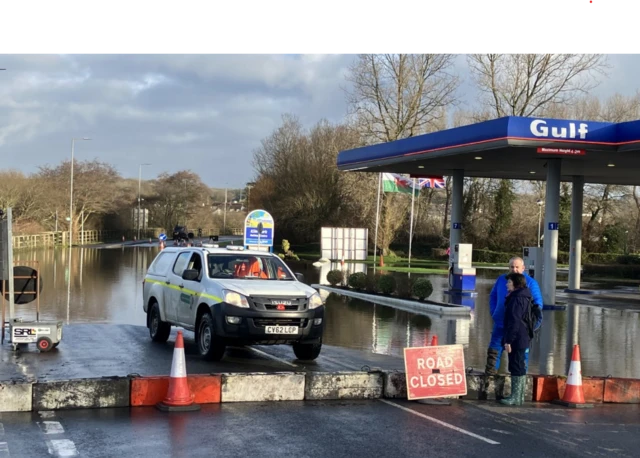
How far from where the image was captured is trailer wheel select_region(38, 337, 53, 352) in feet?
41.3

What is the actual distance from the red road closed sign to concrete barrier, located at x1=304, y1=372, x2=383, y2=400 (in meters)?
0.51

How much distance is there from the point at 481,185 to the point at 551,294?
39.1 meters

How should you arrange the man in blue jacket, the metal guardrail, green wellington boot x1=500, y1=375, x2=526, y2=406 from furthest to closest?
the metal guardrail < the man in blue jacket < green wellington boot x1=500, y1=375, x2=526, y2=406

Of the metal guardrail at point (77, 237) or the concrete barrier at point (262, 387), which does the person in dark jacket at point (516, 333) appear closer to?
the concrete barrier at point (262, 387)

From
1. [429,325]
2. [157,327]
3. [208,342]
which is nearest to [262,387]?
[208,342]

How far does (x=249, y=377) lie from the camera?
31.6ft

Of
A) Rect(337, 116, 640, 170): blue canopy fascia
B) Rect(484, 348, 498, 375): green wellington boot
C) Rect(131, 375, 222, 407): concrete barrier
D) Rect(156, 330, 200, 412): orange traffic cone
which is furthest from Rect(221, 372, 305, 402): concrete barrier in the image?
Rect(337, 116, 640, 170): blue canopy fascia

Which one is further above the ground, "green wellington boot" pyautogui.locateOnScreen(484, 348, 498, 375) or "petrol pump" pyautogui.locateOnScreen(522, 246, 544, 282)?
"petrol pump" pyautogui.locateOnScreen(522, 246, 544, 282)

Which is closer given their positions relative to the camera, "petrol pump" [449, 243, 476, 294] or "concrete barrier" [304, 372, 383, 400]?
"concrete barrier" [304, 372, 383, 400]

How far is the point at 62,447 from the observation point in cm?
728

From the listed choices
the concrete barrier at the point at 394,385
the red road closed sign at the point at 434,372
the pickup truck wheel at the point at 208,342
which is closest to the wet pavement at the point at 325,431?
the red road closed sign at the point at 434,372

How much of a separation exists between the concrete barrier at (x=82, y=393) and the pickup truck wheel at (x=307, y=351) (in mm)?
4040

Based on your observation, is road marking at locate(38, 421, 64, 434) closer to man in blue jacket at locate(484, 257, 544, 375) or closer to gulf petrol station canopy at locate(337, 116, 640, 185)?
man in blue jacket at locate(484, 257, 544, 375)
